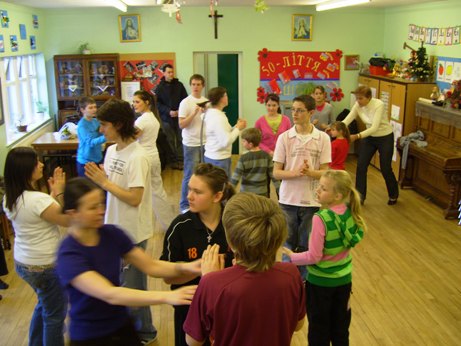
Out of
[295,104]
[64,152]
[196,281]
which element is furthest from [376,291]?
[64,152]

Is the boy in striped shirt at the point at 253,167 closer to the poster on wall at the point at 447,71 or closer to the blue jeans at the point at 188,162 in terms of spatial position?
the blue jeans at the point at 188,162

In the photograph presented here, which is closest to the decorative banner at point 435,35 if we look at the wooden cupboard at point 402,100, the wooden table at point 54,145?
the wooden cupboard at point 402,100

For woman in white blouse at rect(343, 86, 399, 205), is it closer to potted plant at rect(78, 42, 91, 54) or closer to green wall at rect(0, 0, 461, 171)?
green wall at rect(0, 0, 461, 171)

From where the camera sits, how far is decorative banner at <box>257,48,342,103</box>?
8.70m

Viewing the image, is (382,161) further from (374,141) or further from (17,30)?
(17,30)

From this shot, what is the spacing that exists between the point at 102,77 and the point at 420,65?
5059mm

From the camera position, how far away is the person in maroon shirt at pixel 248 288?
5.20 feet

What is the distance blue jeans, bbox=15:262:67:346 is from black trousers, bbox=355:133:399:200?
4384 millimetres

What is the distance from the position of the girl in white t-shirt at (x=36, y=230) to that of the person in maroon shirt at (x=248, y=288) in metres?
1.31

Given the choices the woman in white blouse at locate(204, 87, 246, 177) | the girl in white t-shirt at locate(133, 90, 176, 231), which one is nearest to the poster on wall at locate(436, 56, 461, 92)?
the woman in white blouse at locate(204, 87, 246, 177)

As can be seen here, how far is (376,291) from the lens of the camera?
4.11 m

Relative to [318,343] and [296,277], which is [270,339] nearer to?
[296,277]

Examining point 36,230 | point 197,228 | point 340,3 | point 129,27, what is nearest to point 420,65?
point 340,3

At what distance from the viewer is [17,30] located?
22.8 feet
